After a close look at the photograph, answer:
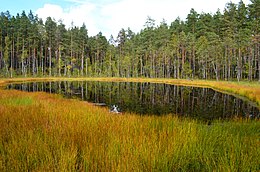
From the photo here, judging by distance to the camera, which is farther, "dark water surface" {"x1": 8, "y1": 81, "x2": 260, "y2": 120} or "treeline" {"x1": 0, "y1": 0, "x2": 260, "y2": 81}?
"treeline" {"x1": 0, "y1": 0, "x2": 260, "y2": 81}

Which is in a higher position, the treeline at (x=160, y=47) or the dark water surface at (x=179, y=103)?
→ the treeline at (x=160, y=47)

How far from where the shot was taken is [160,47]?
74062 millimetres

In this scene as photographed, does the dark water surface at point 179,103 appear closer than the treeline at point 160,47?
Yes

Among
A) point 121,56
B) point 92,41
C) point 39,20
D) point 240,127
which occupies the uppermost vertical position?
point 39,20

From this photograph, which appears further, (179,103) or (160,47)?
(160,47)

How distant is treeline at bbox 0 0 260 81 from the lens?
61094 millimetres

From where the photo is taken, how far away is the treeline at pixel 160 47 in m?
61.1

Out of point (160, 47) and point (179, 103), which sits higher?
point (160, 47)

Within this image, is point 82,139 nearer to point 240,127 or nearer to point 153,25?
point 240,127

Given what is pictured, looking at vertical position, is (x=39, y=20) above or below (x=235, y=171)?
above

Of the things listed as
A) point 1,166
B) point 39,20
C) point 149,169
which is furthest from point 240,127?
point 39,20

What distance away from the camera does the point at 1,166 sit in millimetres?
3943

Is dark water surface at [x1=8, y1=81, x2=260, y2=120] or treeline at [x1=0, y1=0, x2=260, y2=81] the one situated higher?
treeline at [x1=0, y1=0, x2=260, y2=81]

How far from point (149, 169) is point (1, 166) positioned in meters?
2.44
